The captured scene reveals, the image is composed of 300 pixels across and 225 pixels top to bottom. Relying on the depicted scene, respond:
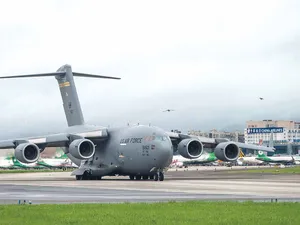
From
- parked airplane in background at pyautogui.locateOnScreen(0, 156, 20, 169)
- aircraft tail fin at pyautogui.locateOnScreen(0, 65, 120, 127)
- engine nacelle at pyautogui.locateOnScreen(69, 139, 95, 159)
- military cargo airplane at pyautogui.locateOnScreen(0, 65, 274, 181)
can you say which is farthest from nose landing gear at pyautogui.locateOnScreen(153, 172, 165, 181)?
parked airplane in background at pyautogui.locateOnScreen(0, 156, 20, 169)

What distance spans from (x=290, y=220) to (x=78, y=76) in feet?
154

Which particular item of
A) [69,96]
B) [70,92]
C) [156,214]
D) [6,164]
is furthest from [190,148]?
[6,164]

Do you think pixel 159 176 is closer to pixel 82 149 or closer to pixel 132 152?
pixel 132 152

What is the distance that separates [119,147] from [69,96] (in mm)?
10698

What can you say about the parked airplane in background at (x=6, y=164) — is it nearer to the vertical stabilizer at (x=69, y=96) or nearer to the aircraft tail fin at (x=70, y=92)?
the vertical stabilizer at (x=69, y=96)

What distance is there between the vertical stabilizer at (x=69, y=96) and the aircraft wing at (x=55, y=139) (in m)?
5.39

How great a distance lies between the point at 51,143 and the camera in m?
54.7

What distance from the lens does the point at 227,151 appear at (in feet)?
179

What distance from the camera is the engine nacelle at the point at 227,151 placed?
53.9 meters

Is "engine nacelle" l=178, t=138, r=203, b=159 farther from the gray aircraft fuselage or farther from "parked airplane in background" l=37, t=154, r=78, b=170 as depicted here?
"parked airplane in background" l=37, t=154, r=78, b=170

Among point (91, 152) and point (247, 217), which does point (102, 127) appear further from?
point (247, 217)

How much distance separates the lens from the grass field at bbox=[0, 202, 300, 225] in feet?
53.2

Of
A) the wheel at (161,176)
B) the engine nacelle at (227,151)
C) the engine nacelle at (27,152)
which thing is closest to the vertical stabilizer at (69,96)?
the engine nacelle at (27,152)

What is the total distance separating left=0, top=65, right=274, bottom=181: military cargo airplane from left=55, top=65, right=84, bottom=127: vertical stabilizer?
0.32 ft
